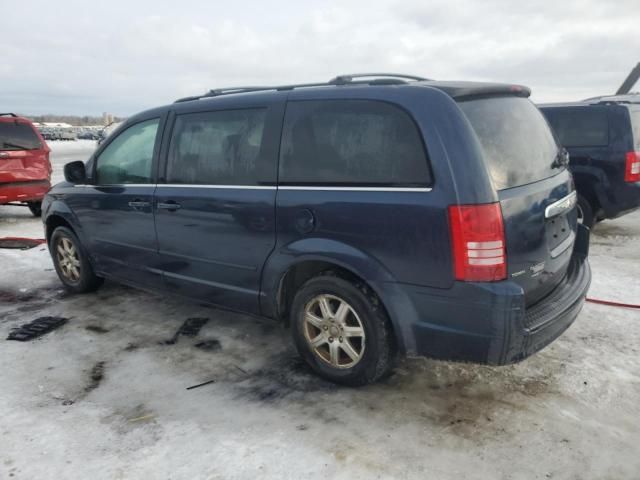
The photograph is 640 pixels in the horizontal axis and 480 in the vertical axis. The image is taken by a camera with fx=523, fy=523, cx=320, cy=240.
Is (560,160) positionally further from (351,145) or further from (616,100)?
(616,100)

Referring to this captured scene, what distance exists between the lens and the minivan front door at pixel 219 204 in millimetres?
3492

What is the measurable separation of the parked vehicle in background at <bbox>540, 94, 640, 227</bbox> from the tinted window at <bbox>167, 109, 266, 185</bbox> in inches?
196

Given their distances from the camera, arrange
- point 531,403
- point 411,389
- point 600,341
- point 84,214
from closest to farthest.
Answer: point 531,403
point 411,389
point 600,341
point 84,214

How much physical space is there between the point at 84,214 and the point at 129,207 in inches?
32.9

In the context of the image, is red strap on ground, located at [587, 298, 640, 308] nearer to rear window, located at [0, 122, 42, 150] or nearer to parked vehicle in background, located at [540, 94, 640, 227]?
parked vehicle in background, located at [540, 94, 640, 227]

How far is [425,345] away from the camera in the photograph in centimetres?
295

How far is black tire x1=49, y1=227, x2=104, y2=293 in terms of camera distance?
521 cm

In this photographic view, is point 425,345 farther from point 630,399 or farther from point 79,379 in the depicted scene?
point 79,379

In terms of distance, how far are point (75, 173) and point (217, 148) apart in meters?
1.90

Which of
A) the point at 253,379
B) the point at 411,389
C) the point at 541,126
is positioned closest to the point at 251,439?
the point at 253,379

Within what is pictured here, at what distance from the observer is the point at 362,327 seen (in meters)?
3.17

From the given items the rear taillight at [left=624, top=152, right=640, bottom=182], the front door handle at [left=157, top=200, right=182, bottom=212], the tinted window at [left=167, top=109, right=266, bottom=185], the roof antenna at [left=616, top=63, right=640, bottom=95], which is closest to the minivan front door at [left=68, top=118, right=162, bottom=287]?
the front door handle at [left=157, top=200, right=182, bottom=212]

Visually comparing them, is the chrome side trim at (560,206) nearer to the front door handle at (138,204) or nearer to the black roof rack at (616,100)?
the front door handle at (138,204)

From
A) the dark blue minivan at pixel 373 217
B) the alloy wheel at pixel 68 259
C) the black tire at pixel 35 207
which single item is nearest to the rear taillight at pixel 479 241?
the dark blue minivan at pixel 373 217
